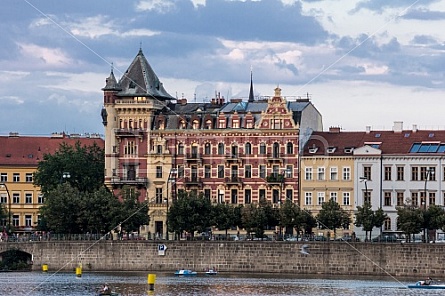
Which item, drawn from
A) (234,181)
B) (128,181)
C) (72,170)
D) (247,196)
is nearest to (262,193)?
(247,196)

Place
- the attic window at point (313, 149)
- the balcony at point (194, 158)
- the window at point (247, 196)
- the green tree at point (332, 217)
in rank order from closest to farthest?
the green tree at point (332, 217) < the attic window at point (313, 149) < the window at point (247, 196) < the balcony at point (194, 158)

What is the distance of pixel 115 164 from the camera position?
171500 mm

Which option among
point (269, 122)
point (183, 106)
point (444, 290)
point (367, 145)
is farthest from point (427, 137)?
point (444, 290)

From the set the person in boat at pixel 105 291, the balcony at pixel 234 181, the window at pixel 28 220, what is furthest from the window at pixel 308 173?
the person in boat at pixel 105 291

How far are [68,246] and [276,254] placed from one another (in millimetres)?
20255

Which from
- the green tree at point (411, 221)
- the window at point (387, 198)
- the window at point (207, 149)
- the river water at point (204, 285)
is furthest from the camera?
the window at point (207, 149)

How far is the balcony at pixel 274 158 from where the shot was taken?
16650cm

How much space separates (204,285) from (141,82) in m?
44.7

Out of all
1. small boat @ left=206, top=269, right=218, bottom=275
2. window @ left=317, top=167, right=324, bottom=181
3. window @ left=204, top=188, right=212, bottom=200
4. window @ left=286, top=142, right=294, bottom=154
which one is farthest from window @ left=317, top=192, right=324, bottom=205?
small boat @ left=206, top=269, right=218, bottom=275

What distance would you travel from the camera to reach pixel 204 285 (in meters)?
132

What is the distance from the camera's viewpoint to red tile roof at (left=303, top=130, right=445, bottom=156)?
6373 inches

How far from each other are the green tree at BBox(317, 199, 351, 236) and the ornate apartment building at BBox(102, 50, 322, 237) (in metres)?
10.8

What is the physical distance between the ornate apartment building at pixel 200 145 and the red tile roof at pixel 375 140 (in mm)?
2074

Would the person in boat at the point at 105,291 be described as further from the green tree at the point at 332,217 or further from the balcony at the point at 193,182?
the balcony at the point at 193,182
